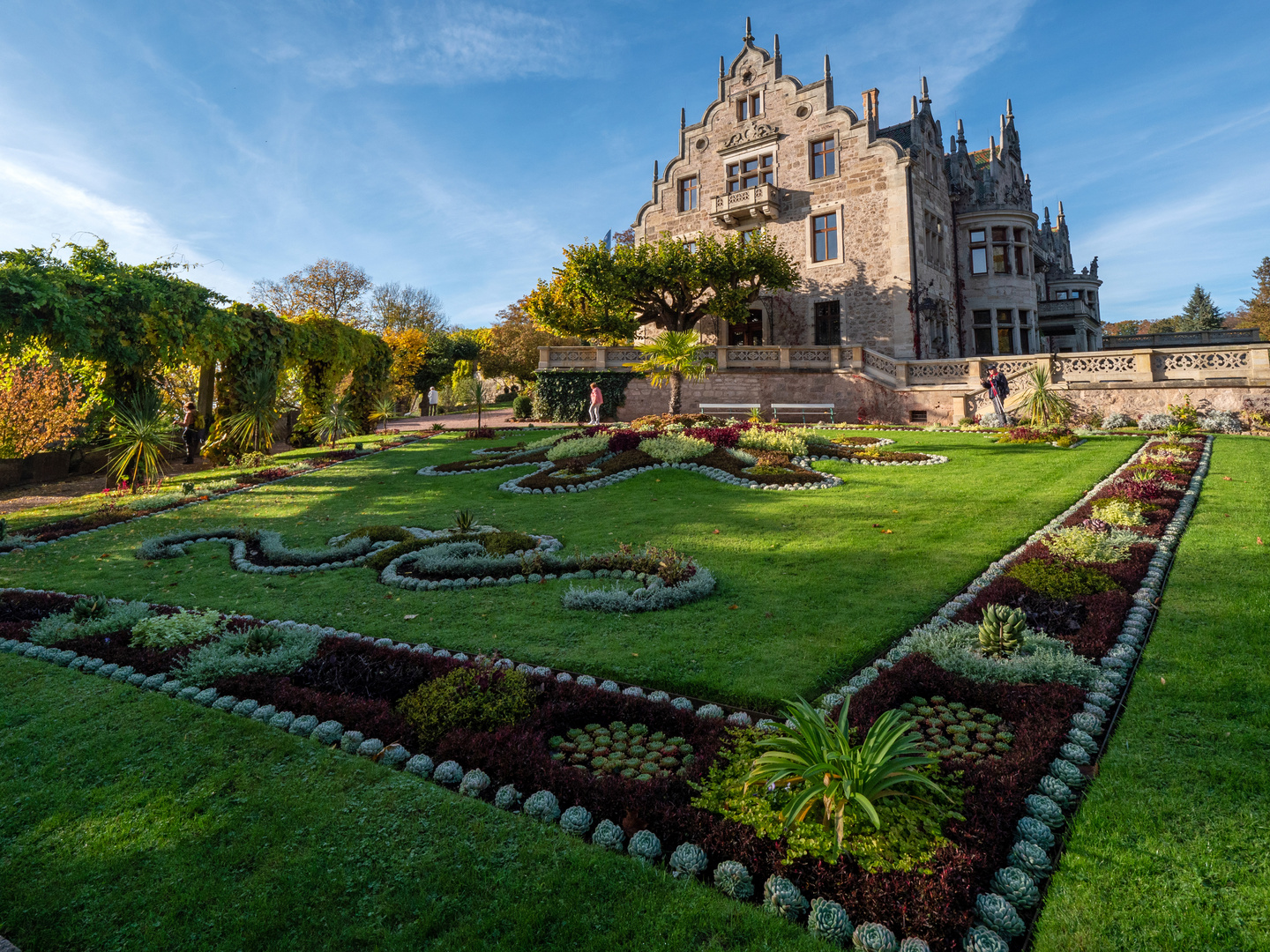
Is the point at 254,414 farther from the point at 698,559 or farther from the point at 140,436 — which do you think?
the point at 698,559

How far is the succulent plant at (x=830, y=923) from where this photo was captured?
267cm

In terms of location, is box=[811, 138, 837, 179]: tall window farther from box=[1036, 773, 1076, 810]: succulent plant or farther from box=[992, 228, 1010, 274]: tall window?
box=[1036, 773, 1076, 810]: succulent plant

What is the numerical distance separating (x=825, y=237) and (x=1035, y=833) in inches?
1300

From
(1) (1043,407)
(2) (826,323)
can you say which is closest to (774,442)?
(1) (1043,407)

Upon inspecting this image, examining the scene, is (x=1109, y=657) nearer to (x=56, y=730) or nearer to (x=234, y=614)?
(x=56, y=730)

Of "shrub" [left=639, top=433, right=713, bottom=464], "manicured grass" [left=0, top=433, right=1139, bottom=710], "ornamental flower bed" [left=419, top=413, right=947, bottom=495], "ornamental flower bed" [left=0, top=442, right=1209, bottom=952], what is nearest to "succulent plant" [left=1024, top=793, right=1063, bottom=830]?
"ornamental flower bed" [left=0, top=442, right=1209, bottom=952]

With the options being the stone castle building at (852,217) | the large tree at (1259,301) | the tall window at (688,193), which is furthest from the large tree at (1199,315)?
the tall window at (688,193)

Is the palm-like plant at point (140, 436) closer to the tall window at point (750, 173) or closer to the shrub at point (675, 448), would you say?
the shrub at point (675, 448)

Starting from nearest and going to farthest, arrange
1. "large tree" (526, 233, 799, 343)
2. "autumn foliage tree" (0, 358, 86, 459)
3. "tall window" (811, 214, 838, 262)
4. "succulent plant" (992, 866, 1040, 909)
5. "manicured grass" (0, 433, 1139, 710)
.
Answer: "succulent plant" (992, 866, 1040, 909) < "manicured grass" (0, 433, 1139, 710) < "autumn foliage tree" (0, 358, 86, 459) < "large tree" (526, 233, 799, 343) < "tall window" (811, 214, 838, 262)

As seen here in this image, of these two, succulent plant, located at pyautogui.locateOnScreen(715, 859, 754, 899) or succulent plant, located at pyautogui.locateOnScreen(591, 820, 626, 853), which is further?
succulent plant, located at pyautogui.locateOnScreen(591, 820, 626, 853)

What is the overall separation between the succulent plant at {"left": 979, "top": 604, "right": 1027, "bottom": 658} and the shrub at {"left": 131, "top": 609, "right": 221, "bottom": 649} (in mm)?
6701

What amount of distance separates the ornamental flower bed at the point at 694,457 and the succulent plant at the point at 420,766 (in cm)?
955

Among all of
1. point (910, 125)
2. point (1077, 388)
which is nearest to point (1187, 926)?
point (1077, 388)

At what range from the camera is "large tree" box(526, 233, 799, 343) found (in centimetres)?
2959
